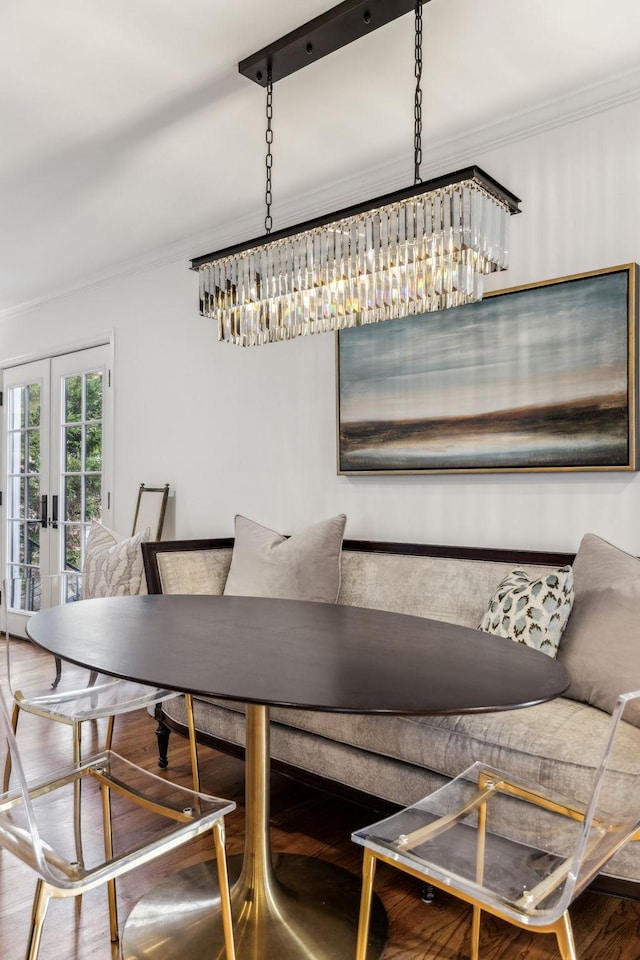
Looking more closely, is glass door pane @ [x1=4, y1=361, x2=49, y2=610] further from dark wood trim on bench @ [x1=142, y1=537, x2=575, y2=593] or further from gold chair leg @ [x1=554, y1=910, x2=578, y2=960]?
gold chair leg @ [x1=554, y1=910, x2=578, y2=960]

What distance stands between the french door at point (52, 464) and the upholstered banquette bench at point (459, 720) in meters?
2.11

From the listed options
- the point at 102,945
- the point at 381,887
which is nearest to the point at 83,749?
the point at 102,945

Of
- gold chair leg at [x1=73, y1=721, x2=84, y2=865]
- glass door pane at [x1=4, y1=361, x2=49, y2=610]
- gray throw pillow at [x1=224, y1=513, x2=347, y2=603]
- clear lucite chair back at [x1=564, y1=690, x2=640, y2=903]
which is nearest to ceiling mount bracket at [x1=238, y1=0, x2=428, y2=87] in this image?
gray throw pillow at [x1=224, y1=513, x2=347, y2=603]

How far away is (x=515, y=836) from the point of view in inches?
54.0

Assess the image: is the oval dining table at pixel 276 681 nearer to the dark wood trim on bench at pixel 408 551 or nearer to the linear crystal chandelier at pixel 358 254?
the dark wood trim on bench at pixel 408 551

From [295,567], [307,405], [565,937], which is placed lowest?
[565,937]

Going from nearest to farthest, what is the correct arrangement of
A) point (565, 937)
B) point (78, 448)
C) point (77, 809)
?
point (565, 937), point (77, 809), point (78, 448)

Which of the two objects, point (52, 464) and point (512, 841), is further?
point (52, 464)

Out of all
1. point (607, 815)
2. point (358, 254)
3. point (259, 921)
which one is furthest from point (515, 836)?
point (358, 254)

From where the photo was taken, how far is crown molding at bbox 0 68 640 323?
8.38 ft

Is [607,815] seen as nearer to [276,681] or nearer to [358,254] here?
[276,681]

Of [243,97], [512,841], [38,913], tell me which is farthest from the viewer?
[243,97]

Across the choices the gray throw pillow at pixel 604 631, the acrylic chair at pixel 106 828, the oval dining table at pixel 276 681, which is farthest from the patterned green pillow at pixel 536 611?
the acrylic chair at pixel 106 828

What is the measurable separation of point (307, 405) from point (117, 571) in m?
1.30
